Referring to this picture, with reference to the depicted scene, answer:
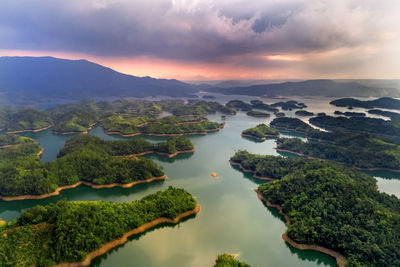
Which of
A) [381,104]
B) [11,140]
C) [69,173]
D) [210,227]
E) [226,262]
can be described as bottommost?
[210,227]

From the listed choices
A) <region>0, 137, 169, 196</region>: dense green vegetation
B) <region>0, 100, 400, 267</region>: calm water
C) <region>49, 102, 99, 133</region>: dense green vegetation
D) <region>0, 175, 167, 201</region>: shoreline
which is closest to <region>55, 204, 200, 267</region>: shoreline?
<region>0, 100, 400, 267</region>: calm water

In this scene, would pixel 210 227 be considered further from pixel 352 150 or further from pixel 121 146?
pixel 352 150

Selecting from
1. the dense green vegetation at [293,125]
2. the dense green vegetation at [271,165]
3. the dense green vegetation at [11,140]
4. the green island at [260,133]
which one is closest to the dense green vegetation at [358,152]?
the green island at [260,133]

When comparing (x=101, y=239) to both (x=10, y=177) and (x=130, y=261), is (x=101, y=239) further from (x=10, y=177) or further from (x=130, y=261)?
(x=10, y=177)

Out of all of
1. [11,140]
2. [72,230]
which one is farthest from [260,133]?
[11,140]

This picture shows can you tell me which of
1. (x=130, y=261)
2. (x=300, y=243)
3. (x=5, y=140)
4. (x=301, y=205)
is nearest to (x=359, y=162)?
(x=301, y=205)
